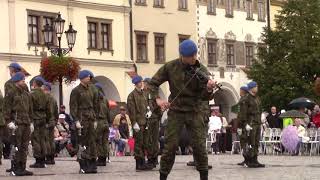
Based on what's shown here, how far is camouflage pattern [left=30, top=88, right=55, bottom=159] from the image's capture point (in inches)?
853

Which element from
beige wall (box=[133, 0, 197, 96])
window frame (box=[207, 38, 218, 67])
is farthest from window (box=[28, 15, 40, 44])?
window frame (box=[207, 38, 218, 67])

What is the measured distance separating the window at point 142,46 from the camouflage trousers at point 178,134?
128ft

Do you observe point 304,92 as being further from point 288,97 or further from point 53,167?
point 53,167

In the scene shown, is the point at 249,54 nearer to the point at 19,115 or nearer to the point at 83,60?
the point at 83,60

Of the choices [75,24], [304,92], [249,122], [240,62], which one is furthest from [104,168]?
→ [240,62]

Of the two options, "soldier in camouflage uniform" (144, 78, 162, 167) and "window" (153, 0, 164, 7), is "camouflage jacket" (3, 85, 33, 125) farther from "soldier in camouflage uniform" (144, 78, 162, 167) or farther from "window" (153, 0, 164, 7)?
"window" (153, 0, 164, 7)

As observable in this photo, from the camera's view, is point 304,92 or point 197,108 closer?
point 197,108

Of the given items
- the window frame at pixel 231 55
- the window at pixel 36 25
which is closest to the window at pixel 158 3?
the window frame at pixel 231 55

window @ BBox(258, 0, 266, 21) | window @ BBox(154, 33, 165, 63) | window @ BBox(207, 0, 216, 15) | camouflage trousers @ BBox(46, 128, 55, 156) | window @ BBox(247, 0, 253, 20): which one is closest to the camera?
camouflage trousers @ BBox(46, 128, 55, 156)

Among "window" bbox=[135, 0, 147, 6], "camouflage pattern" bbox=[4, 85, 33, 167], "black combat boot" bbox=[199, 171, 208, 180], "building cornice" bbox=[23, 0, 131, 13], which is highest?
"window" bbox=[135, 0, 147, 6]

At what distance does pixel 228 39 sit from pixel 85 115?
136 feet

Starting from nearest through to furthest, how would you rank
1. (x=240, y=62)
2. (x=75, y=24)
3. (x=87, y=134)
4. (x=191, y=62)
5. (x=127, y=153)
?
(x=191, y=62) < (x=87, y=134) < (x=127, y=153) < (x=75, y=24) < (x=240, y=62)

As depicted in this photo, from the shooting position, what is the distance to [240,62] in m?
61.9

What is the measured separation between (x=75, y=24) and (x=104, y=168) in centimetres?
2794
